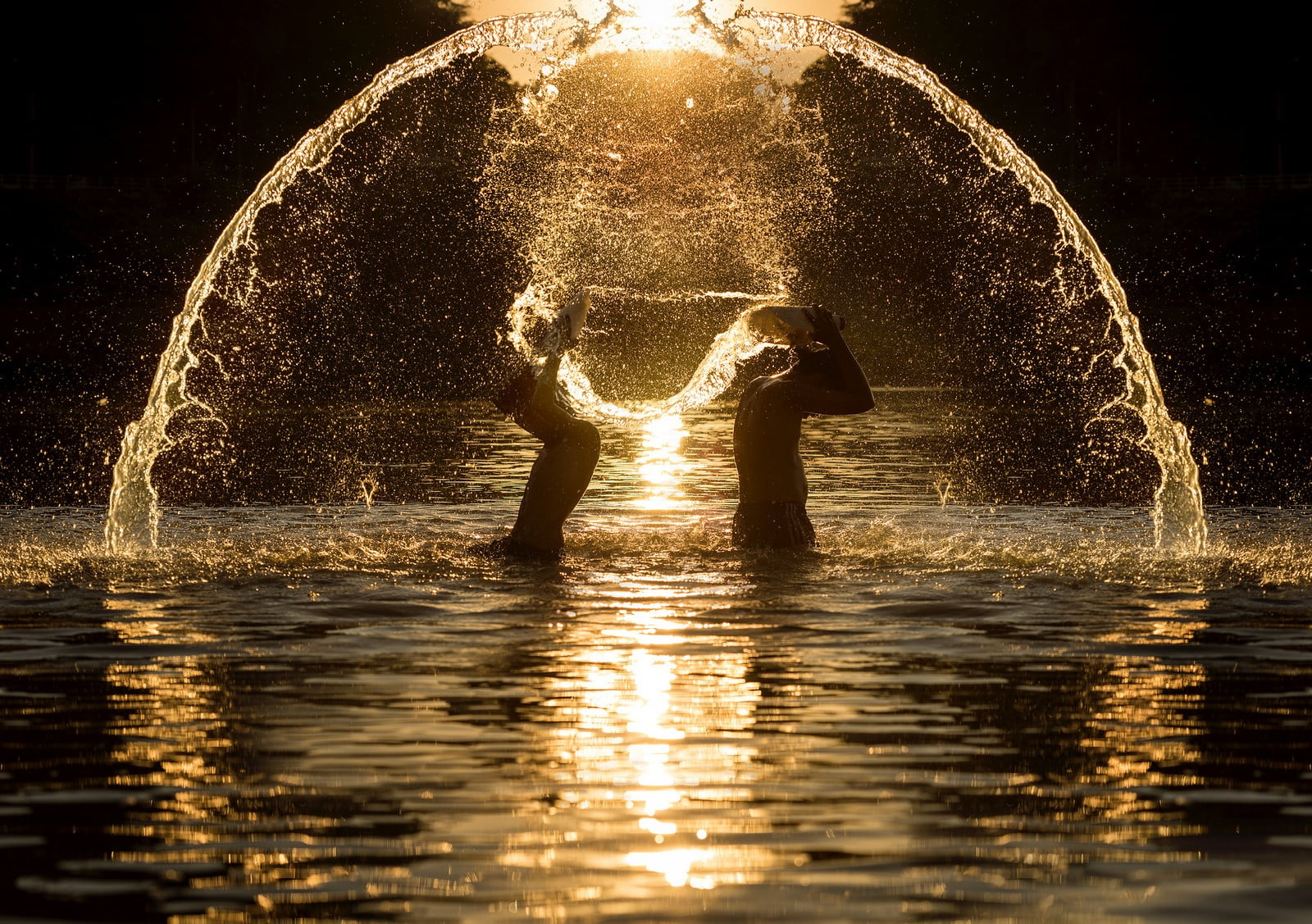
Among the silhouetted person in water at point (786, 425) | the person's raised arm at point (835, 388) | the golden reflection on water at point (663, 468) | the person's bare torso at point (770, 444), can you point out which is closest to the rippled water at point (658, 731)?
the silhouetted person in water at point (786, 425)

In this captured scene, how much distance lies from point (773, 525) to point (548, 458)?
1.82 meters

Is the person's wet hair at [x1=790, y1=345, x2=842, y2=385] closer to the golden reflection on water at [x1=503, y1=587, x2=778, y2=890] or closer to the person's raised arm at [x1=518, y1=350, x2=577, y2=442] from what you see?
the person's raised arm at [x1=518, y1=350, x2=577, y2=442]

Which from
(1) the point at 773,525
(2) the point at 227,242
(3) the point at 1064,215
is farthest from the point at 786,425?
(2) the point at 227,242

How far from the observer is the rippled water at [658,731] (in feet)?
23.3

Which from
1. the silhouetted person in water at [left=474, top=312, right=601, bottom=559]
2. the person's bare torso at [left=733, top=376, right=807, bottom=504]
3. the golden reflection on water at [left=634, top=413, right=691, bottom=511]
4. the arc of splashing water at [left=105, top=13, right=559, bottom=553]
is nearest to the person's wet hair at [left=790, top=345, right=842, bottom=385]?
the person's bare torso at [left=733, top=376, right=807, bottom=504]

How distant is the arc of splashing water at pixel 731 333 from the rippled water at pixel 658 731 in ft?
2.40

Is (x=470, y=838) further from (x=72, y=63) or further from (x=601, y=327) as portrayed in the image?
(x=72, y=63)

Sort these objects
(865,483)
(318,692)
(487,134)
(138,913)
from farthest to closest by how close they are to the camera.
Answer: (487,134)
(865,483)
(318,692)
(138,913)

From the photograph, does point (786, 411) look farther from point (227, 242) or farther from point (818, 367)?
point (227, 242)

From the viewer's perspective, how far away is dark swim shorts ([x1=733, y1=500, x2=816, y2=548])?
17.2 meters

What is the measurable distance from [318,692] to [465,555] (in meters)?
6.46

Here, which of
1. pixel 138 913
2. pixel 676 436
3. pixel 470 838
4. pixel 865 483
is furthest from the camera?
pixel 676 436

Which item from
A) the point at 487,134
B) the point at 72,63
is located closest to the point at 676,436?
the point at 487,134

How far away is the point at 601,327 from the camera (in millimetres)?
65438
